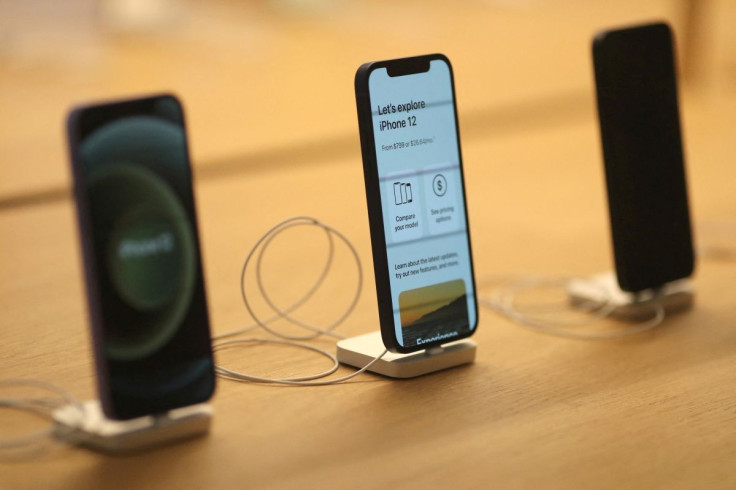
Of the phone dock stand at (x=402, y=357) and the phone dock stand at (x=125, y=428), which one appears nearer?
the phone dock stand at (x=125, y=428)

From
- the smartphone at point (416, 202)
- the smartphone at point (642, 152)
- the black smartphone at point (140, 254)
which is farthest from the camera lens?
the smartphone at point (642, 152)

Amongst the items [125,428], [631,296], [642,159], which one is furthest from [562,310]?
[125,428]

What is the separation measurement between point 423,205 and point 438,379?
0.49 ft

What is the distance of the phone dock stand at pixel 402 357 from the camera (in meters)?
0.86

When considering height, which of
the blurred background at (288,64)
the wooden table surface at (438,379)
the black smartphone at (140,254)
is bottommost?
the wooden table surface at (438,379)

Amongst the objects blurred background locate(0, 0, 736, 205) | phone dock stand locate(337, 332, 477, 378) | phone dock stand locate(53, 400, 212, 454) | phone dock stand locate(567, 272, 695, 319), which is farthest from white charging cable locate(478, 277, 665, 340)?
blurred background locate(0, 0, 736, 205)

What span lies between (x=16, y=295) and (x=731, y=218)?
96 centimetres

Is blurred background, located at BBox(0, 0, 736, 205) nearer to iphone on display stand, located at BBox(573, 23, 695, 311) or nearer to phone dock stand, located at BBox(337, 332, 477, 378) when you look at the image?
iphone on display stand, located at BBox(573, 23, 695, 311)

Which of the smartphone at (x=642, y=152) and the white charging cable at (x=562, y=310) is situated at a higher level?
the smartphone at (x=642, y=152)

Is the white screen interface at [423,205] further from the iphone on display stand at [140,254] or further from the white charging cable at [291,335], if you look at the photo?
the iphone on display stand at [140,254]

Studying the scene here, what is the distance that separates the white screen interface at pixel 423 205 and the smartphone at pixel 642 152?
20cm

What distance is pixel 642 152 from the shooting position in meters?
0.99

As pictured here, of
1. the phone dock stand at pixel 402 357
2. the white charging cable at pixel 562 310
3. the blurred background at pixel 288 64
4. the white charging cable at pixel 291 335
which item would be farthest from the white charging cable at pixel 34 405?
the blurred background at pixel 288 64

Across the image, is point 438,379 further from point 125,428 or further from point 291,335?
point 125,428
